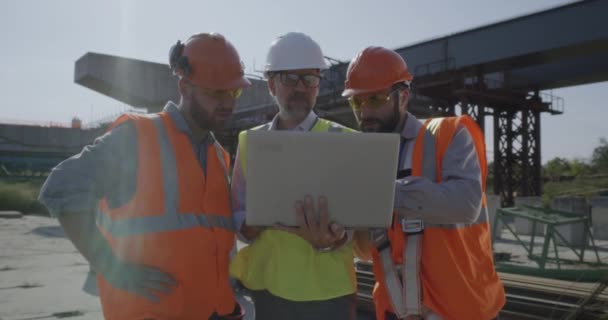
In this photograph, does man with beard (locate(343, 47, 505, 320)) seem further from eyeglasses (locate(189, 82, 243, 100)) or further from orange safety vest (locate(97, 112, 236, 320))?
orange safety vest (locate(97, 112, 236, 320))

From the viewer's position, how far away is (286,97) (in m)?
3.07

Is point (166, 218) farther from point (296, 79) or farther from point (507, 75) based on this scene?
point (507, 75)

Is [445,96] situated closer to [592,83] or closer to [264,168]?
[592,83]

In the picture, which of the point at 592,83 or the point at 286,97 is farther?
the point at 592,83

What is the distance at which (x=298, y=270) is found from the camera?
2730 millimetres

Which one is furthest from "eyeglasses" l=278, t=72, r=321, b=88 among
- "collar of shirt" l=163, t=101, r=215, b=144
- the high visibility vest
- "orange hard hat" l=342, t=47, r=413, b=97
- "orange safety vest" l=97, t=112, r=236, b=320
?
the high visibility vest

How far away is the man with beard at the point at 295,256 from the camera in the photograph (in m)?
2.71

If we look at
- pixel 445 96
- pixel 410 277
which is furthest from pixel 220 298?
pixel 445 96

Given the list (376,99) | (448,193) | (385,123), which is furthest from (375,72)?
(448,193)

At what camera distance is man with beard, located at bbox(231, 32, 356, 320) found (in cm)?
271

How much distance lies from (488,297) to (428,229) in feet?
1.53

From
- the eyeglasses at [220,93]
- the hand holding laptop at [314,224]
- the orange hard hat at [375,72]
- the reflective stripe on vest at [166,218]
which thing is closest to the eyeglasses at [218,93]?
the eyeglasses at [220,93]

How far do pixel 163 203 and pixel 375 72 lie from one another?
4.34 feet

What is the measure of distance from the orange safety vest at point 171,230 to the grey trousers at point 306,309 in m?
0.20
